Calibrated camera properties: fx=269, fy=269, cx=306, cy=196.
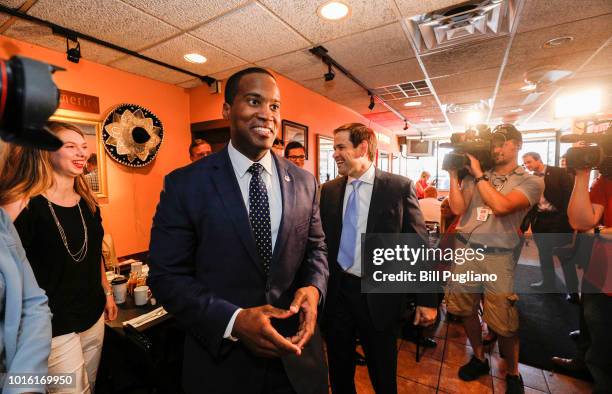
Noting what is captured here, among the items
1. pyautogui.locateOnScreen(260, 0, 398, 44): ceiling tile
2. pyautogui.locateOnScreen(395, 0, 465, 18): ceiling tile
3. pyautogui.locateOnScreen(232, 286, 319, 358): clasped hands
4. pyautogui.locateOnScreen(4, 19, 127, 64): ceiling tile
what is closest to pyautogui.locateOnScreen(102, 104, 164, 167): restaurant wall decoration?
pyautogui.locateOnScreen(4, 19, 127, 64): ceiling tile

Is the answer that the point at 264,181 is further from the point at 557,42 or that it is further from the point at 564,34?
the point at 557,42

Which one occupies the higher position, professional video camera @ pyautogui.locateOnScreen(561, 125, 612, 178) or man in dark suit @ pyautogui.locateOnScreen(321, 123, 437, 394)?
professional video camera @ pyautogui.locateOnScreen(561, 125, 612, 178)

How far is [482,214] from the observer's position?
83.7 inches

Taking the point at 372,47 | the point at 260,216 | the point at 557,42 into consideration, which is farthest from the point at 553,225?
the point at 260,216

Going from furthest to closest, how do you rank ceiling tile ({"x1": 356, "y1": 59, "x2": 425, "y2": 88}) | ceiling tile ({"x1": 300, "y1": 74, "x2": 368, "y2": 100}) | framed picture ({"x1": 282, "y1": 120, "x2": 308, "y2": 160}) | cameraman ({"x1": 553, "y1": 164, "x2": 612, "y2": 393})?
ceiling tile ({"x1": 300, "y1": 74, "x2": 368, "y2": 100}) < framed picture ({"x1": 282, "y1": 120, "x2": 308, "y2": 160}) < ceiling tile ({"x1": 356, "y1": 59, "x2": 425, "y2": 88}) < cameraman ({"x1": 553, "y1": 164, "x2": 612, "y2": 393})

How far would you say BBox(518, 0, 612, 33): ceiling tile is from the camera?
217 centimetres

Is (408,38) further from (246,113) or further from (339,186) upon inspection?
(246,113)

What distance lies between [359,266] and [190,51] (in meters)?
2.75

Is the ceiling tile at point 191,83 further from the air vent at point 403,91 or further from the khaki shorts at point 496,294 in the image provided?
the khaki shorts at point 496,294

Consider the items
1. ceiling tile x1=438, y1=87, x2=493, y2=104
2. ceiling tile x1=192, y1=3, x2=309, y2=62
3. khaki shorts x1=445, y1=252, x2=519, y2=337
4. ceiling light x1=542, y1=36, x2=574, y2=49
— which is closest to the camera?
khaki shorts x1=445, y1=252, x2=519, y2=337

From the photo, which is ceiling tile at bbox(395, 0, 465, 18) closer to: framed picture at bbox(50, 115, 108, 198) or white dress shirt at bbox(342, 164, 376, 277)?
white dress shirt at bbox(342, 164, 376, 277)

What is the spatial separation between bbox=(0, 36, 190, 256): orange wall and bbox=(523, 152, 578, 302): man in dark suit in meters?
4.74

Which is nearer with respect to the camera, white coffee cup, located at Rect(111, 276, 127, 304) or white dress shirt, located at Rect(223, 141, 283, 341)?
white dress shirt, located at Rect(223, 141, 283, 341)

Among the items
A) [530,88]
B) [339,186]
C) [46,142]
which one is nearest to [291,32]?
[339,186]
